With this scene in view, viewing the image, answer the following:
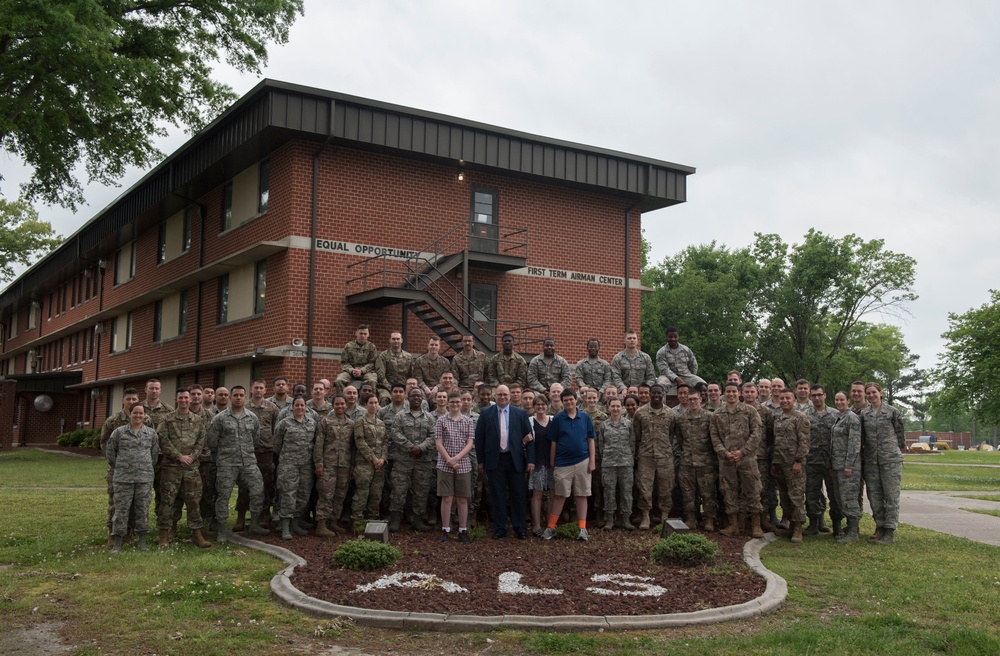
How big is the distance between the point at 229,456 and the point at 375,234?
38.7 ft

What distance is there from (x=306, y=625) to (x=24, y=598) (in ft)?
9.37

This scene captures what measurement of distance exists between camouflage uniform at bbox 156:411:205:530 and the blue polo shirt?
4.47 m

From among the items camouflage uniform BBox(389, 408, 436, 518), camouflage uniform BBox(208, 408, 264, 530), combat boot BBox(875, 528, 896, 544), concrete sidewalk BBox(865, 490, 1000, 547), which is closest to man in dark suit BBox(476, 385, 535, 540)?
camouflage uniform BBox(389, 408, 436, 518)

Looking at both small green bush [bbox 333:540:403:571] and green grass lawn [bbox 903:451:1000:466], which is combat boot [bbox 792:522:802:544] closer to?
small green bush [bbox 333:540:403:571]

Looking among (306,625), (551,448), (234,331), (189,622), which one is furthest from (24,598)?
(234,331)

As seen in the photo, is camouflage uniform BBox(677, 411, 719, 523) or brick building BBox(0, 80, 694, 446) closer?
camouflage uniform BBox(677, 411, 719, 523)

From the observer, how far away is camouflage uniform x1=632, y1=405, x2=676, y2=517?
1203 centimetres

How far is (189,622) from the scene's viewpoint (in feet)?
22.9

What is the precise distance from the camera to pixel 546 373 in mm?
15055

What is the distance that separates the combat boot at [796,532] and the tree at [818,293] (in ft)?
126

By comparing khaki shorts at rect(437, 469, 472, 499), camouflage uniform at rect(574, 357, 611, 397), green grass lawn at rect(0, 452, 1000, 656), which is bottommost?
green grass lawn at rect(0, 452, 1000, 656)

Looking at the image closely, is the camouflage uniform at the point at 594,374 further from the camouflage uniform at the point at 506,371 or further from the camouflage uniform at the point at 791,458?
the camouflage uniform at the point at 791,458

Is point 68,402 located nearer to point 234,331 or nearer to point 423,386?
point 234,331

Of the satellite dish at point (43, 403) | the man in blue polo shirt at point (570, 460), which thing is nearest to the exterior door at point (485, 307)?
the man in blue polo shirt at point (570, 460)
